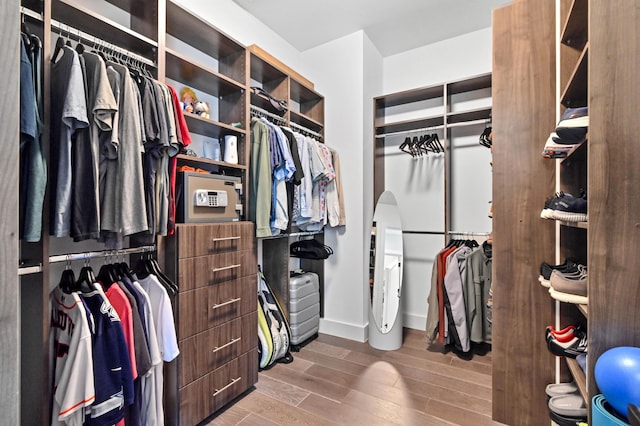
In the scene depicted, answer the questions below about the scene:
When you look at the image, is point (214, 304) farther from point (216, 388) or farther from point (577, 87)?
point (577, 87)

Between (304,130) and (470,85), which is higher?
A: (470,85)

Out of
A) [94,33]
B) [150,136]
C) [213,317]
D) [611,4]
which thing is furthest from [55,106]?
[611,4]

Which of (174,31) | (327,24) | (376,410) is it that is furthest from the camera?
(327,24)

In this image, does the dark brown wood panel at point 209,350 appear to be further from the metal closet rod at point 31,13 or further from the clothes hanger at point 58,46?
the metal closet rod at point 31,13

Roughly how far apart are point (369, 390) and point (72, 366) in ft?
5.19

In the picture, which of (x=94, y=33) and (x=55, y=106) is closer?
(x=55, y=106)

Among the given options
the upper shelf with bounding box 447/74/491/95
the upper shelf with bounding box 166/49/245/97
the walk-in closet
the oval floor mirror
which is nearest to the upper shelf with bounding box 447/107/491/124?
the walk-in closet

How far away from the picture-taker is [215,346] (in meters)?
1.68

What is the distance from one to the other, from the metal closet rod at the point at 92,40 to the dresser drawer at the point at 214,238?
0.86 metres

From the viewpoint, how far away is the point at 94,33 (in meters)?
1.47

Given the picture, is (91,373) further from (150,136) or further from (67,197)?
(150,136)

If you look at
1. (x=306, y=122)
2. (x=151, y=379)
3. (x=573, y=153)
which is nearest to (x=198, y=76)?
(x=306, y=122)

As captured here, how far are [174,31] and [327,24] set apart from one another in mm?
1358

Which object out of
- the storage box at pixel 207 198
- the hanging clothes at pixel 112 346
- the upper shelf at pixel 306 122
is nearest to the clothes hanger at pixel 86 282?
the hanging clothes at pixel 112 346
